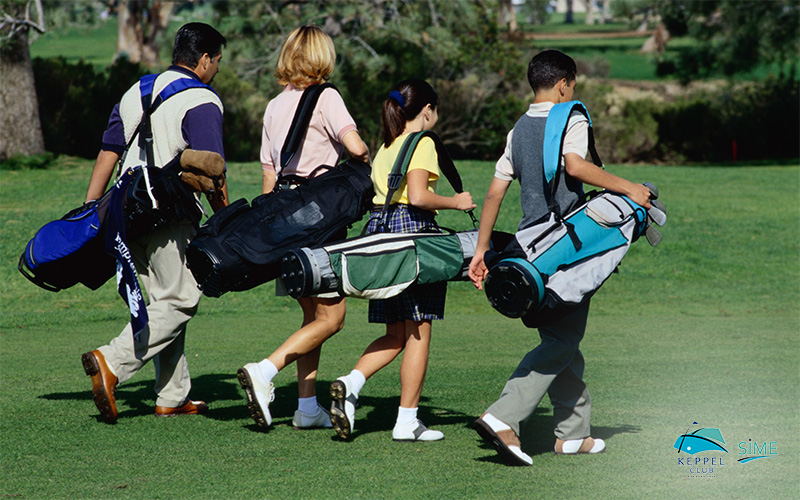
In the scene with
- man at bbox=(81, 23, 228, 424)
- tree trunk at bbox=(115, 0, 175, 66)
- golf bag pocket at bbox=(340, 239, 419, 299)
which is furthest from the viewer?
tree trunk at bbox=(115, 0, 175, 66)

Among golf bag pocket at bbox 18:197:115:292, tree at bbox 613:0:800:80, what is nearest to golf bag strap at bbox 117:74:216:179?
golf bag pocket at bbox 18:197:115:292

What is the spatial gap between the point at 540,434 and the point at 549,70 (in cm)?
201

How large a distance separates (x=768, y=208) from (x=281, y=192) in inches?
572

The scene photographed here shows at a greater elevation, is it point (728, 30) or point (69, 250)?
point (728, 30)

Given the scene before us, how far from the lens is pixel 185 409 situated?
5.46 m

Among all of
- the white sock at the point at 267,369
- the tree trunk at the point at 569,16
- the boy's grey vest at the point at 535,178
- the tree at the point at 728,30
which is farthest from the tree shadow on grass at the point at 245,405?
the tree trunk at the point at 569,16

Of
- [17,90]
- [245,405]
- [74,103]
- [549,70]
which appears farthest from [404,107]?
[74,103]

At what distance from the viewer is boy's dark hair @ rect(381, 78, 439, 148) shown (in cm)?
490

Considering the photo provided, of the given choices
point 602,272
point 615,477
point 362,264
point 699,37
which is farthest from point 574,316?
point 699,37

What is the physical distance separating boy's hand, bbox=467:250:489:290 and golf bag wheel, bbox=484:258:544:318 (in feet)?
1.01

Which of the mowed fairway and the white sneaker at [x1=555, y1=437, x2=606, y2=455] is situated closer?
the mowed fairway

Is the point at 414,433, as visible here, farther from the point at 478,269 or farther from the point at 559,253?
the point at 559,253

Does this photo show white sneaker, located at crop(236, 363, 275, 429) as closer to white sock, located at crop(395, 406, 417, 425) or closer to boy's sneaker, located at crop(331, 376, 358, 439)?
boy's sneaker, located at crop(331, 376, 358, 439)

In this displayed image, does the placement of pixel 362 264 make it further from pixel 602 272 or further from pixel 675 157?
pixel 675 157
